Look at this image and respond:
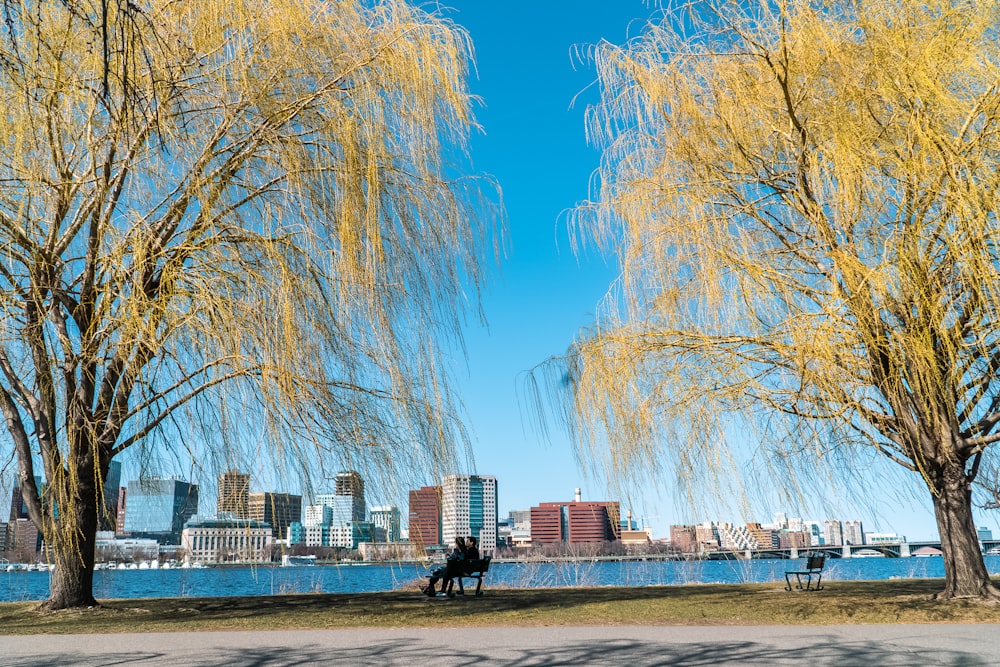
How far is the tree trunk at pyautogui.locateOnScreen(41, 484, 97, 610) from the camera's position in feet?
29.3

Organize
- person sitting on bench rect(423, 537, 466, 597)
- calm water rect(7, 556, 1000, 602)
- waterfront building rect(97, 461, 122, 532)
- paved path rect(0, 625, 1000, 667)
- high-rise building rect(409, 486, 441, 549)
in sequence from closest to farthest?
paved path rect(0, 625, 1000, 667)
high-rise building rect(409, 486, 441, 549)
waterfront building rect(97, 461, 122, 532)
person sitting on bench rect(423, 537, 466, 597)
calm water rect(7, 556, 1000, 602)

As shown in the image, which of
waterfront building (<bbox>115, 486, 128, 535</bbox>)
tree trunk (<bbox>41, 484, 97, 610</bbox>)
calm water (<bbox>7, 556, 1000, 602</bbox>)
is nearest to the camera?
tree trunk (<bbox>41, 484, 97, 610</bbox>)

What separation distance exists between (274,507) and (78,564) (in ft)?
10.6

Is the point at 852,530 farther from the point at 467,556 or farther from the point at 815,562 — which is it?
the point at 467,556

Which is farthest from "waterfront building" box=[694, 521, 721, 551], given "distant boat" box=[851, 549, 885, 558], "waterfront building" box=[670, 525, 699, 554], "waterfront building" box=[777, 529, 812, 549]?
"distant boat" box=[851, 549, 885, 558]

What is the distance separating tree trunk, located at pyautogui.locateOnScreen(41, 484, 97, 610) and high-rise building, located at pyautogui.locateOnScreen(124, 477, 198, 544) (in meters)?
0.51

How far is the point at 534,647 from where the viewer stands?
619 cm

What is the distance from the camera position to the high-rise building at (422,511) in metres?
8.24

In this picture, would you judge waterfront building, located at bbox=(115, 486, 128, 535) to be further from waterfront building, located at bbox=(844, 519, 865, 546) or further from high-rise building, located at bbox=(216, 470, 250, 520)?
waterfront building, located at bbox=(844, 519, 865, 546)

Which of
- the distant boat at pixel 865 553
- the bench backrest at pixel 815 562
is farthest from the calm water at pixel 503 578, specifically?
the distant boat at pixel 865 553

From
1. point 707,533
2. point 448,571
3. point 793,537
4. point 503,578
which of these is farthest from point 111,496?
point 503,578

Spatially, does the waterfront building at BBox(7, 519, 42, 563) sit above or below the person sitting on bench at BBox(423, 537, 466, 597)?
above

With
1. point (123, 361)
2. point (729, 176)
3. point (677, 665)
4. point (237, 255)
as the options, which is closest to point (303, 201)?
point (237, 255)

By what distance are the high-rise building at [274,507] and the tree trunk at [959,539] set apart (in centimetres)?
726
